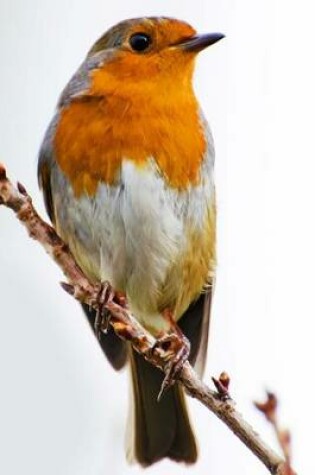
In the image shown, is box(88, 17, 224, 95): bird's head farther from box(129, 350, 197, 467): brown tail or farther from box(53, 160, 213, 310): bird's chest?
box(129, 350, 197, 467): brown tail

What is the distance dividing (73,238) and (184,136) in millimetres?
488

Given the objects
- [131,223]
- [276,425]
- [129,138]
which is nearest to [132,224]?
[131,223]

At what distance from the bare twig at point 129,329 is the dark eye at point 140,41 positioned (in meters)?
1.21

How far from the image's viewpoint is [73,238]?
2920mm

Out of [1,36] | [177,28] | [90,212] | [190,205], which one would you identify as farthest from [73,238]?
[1,36]

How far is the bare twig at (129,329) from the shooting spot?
1662mm

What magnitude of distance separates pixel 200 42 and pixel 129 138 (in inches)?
15.3

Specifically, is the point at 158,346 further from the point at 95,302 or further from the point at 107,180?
the point at 107,180

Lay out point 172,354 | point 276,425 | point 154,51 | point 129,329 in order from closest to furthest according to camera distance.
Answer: point 276,425
point 129,329
point 172,354
point 154,51

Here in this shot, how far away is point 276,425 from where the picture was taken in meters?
1.41

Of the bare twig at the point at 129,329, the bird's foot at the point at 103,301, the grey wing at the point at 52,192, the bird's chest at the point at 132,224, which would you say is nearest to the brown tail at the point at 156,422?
the grey wing at the point at 52,192

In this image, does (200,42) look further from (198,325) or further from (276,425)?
(276,425)

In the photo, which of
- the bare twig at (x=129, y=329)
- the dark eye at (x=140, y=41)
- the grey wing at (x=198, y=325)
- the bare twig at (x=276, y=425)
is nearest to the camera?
the bare twig at (x=276, y=425)

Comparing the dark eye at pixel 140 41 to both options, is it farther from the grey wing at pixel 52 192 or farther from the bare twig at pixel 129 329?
the bare twig at pixel 129 329
